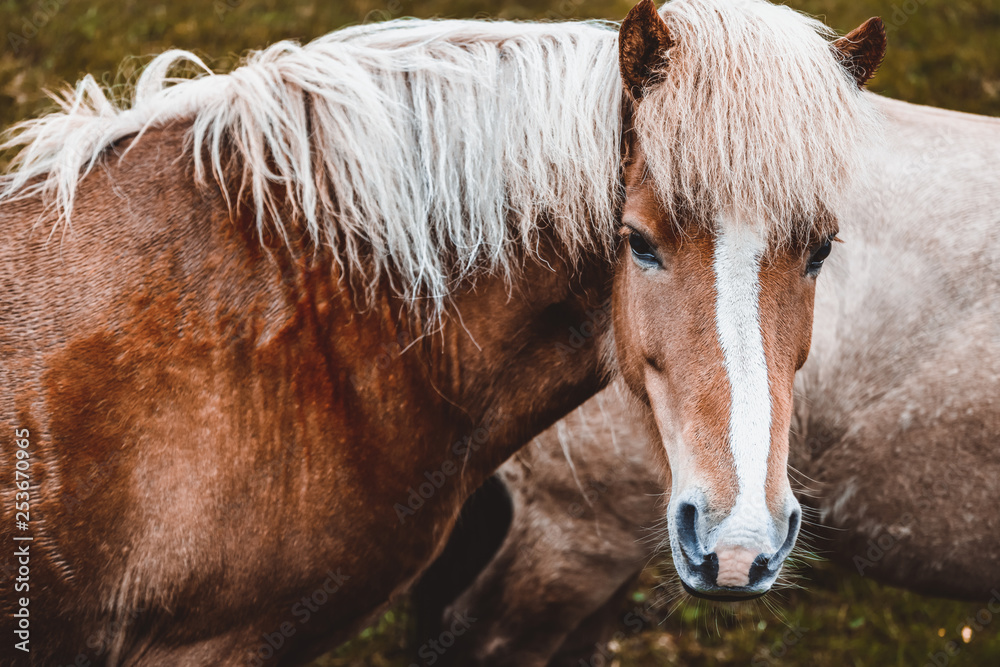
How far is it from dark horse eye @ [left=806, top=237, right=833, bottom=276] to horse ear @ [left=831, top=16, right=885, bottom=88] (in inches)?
17.1

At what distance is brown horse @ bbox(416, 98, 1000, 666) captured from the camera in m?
2.69

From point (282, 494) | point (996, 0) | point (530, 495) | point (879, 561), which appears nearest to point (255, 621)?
point (282, 494)

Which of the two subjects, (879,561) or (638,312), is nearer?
(638,312)

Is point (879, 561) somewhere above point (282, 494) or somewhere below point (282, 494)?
below

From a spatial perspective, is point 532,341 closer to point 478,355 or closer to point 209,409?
point 478,355

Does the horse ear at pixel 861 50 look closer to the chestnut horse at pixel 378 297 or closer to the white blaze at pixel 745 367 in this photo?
the chestnut horse at pixel 378 297

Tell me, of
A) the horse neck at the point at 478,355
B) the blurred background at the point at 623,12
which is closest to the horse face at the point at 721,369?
the horse neck at the point at 478,355

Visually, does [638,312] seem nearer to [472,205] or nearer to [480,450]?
[472,205]

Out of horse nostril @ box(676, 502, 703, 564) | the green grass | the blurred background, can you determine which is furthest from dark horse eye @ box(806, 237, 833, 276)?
the green grass

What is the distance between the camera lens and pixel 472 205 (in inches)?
82.7

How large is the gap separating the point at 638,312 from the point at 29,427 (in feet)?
4.84

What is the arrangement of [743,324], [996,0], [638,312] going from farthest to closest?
[996,0]
[638,312]
[743,324]

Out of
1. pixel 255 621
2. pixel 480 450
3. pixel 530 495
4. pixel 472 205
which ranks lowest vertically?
pixel 530 495

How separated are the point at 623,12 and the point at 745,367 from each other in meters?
6.01
